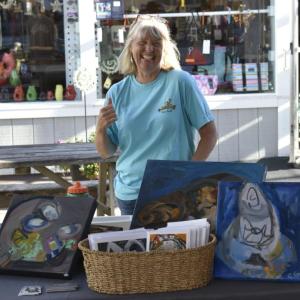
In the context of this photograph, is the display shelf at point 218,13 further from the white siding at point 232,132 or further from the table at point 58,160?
the table at point 58,160

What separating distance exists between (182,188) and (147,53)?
0.71 metres

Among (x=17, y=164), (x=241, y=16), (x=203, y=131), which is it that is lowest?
(x=17, y=164)

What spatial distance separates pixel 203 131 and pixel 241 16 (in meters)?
5.09

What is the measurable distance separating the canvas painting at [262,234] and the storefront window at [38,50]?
18.4 ft

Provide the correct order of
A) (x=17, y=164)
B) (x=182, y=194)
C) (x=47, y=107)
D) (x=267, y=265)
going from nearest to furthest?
(x=267, y=265), (x=182, y=194), (x=17, y=164), (x=47, y=107)

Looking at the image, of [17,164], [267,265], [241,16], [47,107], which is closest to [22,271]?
[267,265]

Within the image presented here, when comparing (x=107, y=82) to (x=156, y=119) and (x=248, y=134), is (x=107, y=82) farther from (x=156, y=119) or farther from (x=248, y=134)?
(x=156, y=119)

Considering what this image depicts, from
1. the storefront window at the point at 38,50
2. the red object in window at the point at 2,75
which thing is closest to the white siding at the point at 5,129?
the storefront window at the point at 38,50

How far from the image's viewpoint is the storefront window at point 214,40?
748 centimetres

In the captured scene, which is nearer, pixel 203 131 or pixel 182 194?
pixel 182 194

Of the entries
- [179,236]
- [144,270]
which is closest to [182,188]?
[179,236]

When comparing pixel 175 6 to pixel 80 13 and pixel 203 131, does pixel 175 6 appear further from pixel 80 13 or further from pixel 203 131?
pixel 203 131

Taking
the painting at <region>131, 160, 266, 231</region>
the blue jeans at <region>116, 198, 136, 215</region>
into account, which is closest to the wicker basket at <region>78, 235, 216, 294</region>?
the painting at <region>131, 160, 266, 231</region>

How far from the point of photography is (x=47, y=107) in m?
7.33
